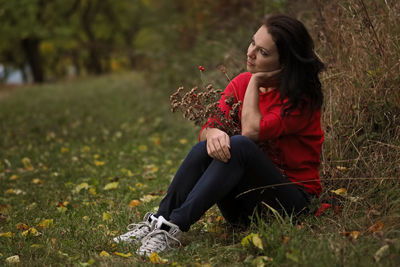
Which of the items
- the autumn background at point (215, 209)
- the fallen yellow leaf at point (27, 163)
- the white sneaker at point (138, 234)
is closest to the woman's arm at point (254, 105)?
the autumn background at point (215, 209)

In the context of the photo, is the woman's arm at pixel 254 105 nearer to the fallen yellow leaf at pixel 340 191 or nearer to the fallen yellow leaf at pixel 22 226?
the fallen yellow leaf at pixel 340 191

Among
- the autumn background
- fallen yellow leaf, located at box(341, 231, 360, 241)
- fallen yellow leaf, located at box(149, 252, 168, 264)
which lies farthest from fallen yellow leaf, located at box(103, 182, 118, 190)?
fallen yellow leaf, located at box(341, 231, 360, 241)

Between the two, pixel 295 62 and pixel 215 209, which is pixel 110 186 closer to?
pixel 215 209

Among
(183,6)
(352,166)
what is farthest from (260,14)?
(183,6)

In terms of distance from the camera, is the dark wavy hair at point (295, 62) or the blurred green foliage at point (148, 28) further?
the blurred green foliage at point (148, 28)

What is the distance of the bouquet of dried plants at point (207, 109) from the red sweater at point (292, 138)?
49mm

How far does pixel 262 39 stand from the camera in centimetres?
254

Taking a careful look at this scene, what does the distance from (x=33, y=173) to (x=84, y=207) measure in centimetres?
170

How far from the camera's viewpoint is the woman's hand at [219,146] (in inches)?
100

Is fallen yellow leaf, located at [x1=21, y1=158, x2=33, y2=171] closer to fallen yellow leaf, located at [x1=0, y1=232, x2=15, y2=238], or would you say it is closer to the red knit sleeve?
fallen yellow leaf, located at [x1=0, y1=232, x2=15, y2=238]

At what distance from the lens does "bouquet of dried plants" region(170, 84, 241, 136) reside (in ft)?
9.23

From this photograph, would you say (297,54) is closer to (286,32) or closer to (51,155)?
(286,32)

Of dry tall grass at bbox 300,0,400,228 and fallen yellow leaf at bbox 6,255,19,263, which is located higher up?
dry tall grass at bbox 300,0,400,228

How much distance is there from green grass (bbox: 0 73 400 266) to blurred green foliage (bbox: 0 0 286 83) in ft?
4.98
